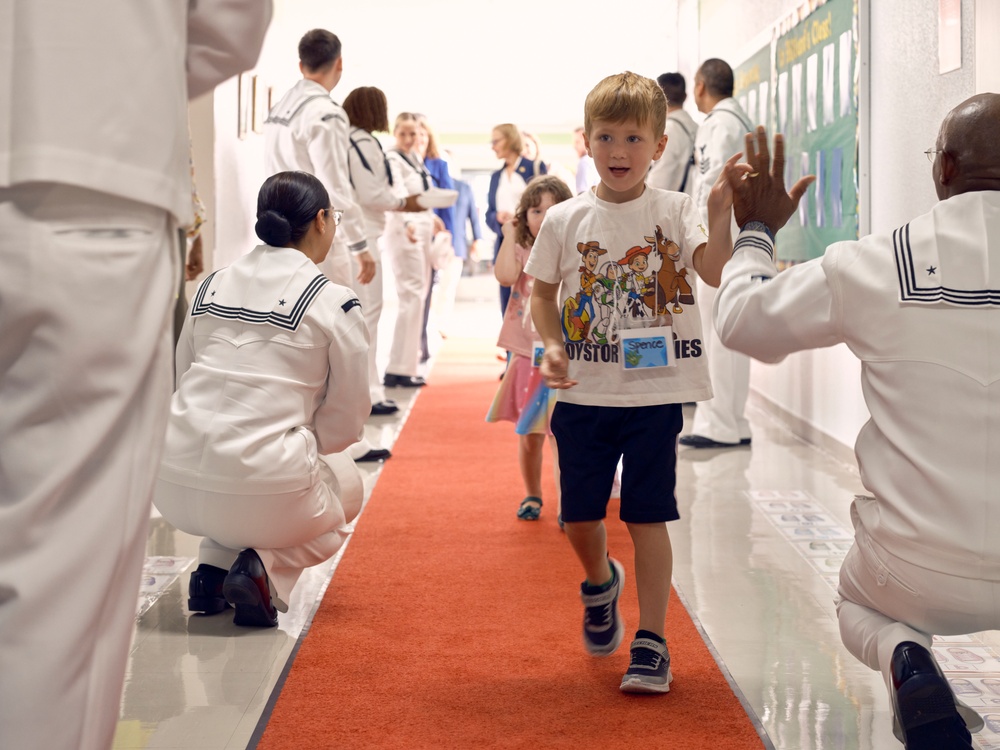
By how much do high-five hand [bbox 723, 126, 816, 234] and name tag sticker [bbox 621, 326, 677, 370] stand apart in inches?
17.7

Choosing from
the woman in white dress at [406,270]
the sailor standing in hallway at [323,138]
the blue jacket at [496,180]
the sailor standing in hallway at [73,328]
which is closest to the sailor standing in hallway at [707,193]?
the sailor standing in hallway at [323,138]

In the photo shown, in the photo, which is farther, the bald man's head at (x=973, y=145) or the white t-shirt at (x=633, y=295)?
the white t-shirt at (x=633, y=295)

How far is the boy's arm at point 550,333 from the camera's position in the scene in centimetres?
240

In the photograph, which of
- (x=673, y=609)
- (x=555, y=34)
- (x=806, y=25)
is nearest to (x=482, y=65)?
(x=555, y=34)

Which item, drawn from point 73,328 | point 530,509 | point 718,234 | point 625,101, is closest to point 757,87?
point 530,509

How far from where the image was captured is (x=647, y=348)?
8.13 ft

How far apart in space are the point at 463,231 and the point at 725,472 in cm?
619

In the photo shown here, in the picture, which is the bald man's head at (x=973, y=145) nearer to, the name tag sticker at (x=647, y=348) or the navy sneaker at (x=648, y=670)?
the name tag sticker at (x=647, y=348)

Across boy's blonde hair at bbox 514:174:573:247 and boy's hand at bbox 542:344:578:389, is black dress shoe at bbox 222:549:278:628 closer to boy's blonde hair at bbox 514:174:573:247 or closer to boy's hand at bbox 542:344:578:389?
boy's hand at bbox 542:344:578:389

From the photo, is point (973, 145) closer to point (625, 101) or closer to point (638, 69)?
point (625, 101)

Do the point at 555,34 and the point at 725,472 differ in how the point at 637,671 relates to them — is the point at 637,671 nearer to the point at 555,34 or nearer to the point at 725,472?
the point at 725,472

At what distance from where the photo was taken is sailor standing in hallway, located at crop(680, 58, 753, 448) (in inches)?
214

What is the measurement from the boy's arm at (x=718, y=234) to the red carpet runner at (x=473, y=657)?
3.00 feet

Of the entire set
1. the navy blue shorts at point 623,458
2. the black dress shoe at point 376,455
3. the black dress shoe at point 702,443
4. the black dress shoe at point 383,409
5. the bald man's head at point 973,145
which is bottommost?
the black dress shoe at point 702,443
